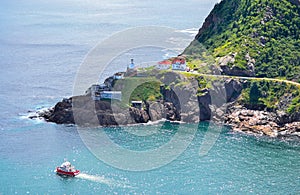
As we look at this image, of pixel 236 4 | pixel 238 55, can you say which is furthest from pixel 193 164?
pixel 236 4

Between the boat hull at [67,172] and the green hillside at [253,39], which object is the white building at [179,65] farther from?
the boat hull at [67,172]

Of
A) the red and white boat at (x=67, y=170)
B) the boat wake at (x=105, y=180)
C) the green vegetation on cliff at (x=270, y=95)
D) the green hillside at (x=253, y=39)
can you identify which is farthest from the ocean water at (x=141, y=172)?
the green hillside at (x=253, y=39)

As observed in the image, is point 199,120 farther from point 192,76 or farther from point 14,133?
point 14,133

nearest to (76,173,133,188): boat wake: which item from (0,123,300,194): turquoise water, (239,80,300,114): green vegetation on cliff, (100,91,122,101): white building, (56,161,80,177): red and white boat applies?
(0,123,300,194): turquoise water

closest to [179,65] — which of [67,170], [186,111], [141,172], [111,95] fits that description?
[186,111]

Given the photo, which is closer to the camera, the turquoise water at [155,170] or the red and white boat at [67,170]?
the turquoise water at [155,170]

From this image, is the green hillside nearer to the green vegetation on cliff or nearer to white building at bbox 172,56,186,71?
the green vegetation on cliff
